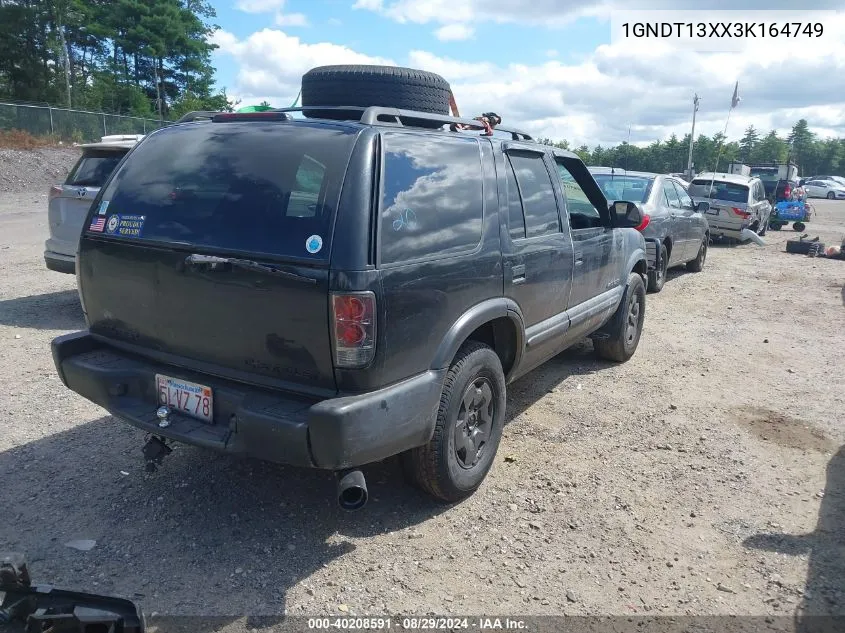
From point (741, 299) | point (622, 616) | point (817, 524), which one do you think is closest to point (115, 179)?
point (622, 616)

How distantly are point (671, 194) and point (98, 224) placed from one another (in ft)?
30.7

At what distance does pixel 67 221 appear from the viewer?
697cm

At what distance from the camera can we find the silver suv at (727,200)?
1573 centimetres

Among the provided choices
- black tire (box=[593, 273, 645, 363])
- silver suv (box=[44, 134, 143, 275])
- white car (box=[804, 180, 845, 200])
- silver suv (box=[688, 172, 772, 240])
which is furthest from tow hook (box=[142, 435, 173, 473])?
white car (box=[804, 180, 845, 200])

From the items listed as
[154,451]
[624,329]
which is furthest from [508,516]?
[624,329]

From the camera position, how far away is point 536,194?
4.33 m

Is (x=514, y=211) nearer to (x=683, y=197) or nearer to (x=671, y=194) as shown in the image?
(x=671, y=194)

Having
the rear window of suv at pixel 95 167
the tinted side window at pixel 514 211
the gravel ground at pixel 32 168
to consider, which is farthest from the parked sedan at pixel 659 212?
the gravel ground at pixel 32 168

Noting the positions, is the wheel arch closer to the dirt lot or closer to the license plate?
the dirt lot

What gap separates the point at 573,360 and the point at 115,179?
4461mm

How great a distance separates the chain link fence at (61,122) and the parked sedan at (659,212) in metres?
23.5

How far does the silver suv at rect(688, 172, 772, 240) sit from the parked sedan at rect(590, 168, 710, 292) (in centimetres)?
466

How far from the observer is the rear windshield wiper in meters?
2.80

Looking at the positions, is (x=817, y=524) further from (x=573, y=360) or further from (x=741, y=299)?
(x=741, y=299)
